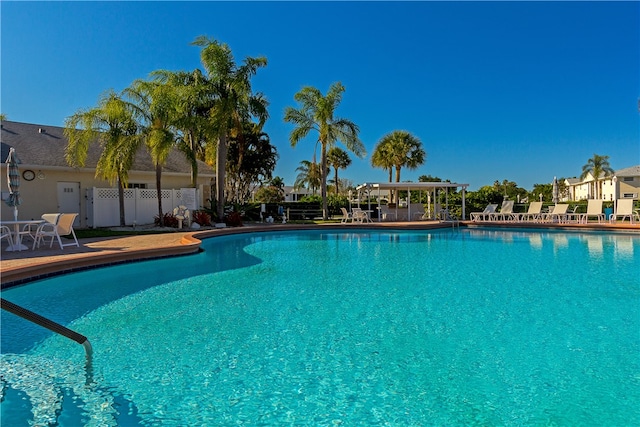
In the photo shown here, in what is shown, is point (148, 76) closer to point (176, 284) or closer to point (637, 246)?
point (176, 284)

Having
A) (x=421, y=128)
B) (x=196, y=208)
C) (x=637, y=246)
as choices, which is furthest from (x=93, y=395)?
(x=421, y=128)

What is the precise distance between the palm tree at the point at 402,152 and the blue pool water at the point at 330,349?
960 inches

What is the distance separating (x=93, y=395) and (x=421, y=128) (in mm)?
32928

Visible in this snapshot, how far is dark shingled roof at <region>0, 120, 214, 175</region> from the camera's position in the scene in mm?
16297

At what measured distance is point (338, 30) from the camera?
63.6ft

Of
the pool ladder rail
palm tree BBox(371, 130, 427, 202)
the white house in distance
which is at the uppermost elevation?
palm tree BBox(371, 130, 427, 202)

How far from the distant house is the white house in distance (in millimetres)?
39249

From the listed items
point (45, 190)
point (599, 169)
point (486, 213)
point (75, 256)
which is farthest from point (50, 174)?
point (599, 169)

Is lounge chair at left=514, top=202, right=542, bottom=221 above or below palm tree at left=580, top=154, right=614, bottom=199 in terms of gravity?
below

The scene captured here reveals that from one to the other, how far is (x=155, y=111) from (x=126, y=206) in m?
4.77

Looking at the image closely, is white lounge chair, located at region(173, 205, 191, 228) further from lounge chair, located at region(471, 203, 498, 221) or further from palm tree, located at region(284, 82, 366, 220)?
lounge chair, located at region(471, 203, 498, 221)

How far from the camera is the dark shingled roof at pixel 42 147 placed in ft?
53.5

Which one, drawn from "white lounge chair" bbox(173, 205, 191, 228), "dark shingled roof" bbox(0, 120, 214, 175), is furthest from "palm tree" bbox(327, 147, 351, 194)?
"white lounge chair" bbox(173, 205, 191, 228)

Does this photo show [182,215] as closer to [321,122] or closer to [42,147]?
[42,147]
